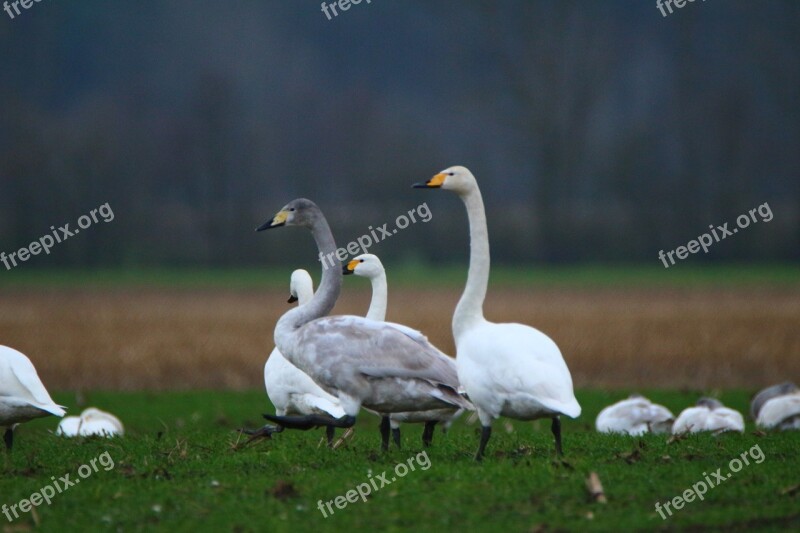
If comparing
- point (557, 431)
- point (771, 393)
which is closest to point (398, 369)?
point (557, 431)

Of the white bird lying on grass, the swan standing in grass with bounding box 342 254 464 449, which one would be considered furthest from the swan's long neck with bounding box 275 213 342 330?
the white bird lying on grass

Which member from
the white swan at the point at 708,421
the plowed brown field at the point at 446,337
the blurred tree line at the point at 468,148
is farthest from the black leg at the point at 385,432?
the blurred tree line at the point at 468,148

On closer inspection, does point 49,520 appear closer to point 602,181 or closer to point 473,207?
point 473,207

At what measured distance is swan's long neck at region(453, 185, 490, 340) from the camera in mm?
9359

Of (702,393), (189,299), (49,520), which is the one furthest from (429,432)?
(189,299)

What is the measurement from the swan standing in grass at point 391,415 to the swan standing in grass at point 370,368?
0.73ft

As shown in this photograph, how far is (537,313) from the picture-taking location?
→ 102ft

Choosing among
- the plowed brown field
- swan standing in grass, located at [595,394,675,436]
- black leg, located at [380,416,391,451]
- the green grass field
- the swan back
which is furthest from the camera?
the plowed brown field

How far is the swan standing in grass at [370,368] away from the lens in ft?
31.6

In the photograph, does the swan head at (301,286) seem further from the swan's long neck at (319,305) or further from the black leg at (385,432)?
the black leg at (385,432)

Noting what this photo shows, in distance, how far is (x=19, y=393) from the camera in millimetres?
9617

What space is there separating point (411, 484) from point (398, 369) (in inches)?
58.6

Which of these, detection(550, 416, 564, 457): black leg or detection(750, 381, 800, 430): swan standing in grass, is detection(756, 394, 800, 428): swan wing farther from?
detection(550, 416, 564, 457): black leg

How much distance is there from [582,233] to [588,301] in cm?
3034
